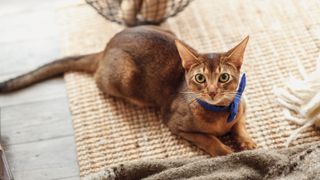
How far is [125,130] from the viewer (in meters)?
1.89

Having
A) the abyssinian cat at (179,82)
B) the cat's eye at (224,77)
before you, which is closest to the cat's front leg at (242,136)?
the abyssinian cat at (179,82)

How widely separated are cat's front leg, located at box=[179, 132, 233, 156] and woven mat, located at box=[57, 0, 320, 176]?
0.15 feet

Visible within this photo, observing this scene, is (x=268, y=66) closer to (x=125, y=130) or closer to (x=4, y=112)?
(x=125, y=130)

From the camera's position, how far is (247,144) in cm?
174

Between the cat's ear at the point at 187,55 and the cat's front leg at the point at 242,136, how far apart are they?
0.98ft

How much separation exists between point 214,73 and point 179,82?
0.24 m

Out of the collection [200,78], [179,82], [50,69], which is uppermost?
[200,78]

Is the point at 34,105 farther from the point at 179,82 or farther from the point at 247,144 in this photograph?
the point at 247,144

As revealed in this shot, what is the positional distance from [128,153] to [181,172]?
0.27 meters

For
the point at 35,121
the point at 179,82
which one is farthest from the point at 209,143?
the point at 35,121

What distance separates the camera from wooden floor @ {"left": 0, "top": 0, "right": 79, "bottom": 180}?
1841mm

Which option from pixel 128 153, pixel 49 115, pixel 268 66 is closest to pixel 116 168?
pixel 128 153

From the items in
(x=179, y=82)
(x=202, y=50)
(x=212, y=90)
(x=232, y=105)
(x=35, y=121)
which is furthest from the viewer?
(x=202, y=50)

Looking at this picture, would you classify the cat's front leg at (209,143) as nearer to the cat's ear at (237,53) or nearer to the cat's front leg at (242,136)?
the cat's front leg at (242,136)
